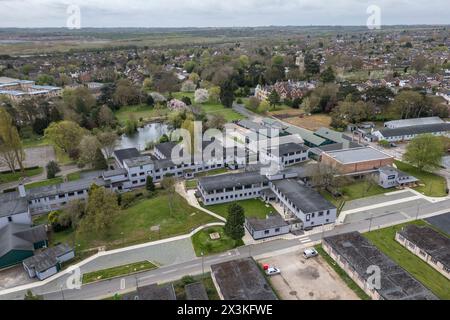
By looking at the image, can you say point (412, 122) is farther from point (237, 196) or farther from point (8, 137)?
point (8, 137)

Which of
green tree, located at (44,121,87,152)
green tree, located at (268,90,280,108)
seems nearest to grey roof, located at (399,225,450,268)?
green tree, located at (44,121,87,152)

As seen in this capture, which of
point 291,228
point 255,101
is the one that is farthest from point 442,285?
point 255,101

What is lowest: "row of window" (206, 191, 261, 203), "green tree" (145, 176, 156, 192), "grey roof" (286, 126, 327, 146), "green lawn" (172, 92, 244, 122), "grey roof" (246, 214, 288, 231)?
"grey roof" (246, 214, 288, 231)

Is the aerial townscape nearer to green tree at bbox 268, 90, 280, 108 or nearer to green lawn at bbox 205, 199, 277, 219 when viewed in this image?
green lawn at bbox 205, 199, 277, 219

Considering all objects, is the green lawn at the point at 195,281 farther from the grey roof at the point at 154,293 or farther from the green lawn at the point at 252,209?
the green lawn at the point at 252,209

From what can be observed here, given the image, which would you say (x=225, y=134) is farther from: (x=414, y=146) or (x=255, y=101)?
(x=414, y=146)
